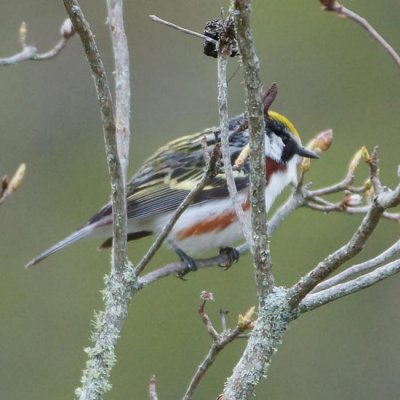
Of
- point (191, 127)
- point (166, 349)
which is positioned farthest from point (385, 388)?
point (191, 127)

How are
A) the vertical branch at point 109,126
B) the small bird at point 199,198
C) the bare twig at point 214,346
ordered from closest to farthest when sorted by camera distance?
1. the vertical branch at point 109,126
2. the bare twig at point 214,346
3. the small bird at point 199,198

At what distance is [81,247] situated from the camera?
32.8ft

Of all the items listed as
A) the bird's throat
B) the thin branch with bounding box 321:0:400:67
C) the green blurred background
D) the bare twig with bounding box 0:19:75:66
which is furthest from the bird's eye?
the green blurred background

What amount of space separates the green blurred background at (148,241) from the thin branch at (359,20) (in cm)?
579

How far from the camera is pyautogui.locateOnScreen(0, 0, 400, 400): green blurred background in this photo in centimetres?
933

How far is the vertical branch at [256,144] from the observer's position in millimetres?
Answer: 3029

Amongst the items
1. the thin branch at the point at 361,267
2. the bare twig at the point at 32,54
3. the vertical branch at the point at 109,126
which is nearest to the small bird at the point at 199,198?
the bare twig at the point at 32,54

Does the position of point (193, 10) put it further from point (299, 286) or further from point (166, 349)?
point (299, 286)

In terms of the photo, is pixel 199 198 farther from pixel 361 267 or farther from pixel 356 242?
pixel 356 242

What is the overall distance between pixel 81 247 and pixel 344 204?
556cm

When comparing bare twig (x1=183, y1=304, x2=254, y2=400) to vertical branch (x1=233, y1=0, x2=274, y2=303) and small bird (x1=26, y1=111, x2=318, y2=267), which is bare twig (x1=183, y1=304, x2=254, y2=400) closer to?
vertical branch (x1=233, y1=0, x2=274, y2=303)

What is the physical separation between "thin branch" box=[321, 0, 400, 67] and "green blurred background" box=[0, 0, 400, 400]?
5792 millimetres

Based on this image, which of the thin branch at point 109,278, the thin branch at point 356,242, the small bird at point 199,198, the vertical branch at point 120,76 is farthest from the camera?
the small bird at point 199,198

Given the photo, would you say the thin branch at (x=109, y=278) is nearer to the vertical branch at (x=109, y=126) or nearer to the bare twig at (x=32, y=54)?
the vertical branch at (x=109, y=126)
